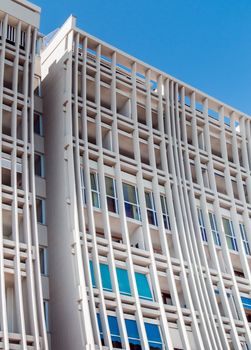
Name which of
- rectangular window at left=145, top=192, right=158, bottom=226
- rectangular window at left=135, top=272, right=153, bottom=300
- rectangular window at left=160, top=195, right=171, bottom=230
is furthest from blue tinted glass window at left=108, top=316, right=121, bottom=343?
rectangular window at left=160, top=195, right=171, bottom=230

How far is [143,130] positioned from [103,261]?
8107 mm

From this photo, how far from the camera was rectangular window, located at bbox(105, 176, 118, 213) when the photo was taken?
26375 millimetres

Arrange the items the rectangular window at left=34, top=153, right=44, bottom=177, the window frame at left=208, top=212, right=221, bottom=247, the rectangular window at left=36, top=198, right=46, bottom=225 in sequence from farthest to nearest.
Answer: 1. the window frame at left=208, top=212, right=221, bottom=247
2. the rectangular window at left=34, top=153, right=44, bottom=177
3. the rectangular window at left=36, top=198, right=46, bottom=225

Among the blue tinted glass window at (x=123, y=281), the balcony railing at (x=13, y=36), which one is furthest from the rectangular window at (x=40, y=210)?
the balcony railing at (x=13, y=36)

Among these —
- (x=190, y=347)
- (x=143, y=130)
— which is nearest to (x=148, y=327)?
(x=190, y=347)

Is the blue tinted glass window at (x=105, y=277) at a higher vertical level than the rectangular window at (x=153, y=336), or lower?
higher

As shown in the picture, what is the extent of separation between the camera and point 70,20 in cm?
2917

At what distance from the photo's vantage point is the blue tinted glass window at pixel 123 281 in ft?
78.7

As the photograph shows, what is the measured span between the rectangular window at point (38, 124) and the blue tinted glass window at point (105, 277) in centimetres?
764

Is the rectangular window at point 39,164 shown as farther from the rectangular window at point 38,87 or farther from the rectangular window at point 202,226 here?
the rectangular window at point 202,226

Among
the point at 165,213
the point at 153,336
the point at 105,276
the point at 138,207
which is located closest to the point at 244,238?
the point at 165,213

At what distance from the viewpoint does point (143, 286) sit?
24.8 m

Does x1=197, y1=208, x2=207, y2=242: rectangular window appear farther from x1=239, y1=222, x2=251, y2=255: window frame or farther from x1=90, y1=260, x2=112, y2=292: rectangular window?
x1=90, y1=260, x2=112, y2=292: rectangular window

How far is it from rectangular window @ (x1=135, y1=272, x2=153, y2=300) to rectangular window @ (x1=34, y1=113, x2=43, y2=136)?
8.35 metres
